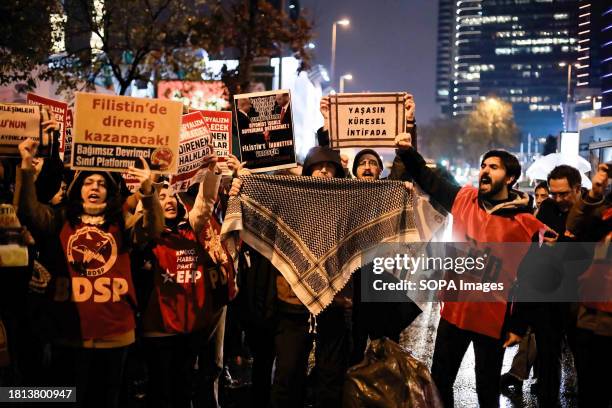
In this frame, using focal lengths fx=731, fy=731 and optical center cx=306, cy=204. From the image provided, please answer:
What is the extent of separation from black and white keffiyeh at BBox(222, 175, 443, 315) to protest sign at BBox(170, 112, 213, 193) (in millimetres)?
824

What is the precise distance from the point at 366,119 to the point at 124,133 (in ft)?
6.37

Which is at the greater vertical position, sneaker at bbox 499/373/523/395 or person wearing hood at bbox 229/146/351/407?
person wearing hood at bbox 229/146/351/407

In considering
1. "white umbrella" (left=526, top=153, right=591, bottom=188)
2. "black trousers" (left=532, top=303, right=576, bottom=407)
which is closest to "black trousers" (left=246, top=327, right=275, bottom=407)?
"black trousers" (left=532, top=303, right=576, bottom=407)

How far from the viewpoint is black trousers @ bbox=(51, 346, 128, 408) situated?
491cm

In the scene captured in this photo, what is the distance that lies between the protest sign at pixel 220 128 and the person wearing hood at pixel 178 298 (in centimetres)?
89

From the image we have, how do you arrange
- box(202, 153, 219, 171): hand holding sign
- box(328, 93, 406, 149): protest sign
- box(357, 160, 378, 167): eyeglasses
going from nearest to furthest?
box(202, 153, 219, 171): hand holding sign
box(328, 93, 406, 149): protest sign
box(357, 160, 378, 167): eyeglasses

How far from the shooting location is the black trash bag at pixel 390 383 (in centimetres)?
479

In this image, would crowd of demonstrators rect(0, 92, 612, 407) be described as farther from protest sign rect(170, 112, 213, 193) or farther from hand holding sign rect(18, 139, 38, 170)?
protest sign rect(170, 112, 213, 193)

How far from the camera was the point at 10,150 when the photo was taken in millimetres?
5152

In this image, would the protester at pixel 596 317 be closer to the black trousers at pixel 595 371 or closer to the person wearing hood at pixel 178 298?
the black trousers at pixel 595 371

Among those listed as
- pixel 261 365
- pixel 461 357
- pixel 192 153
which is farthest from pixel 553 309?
pixel 192 153

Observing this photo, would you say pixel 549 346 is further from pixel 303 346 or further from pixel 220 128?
pixel 220 128

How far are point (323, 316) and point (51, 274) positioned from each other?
6.39 ft

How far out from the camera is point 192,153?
5.92m
